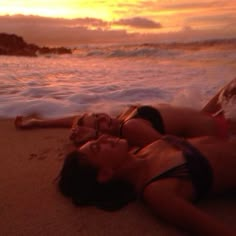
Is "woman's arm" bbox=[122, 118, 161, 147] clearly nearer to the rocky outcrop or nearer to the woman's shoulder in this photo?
the woman's shoulder

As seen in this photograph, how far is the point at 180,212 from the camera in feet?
6.82

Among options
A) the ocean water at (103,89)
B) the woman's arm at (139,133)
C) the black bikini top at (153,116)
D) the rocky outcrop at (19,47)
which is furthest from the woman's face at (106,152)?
the rocky outcrop at (19,47)

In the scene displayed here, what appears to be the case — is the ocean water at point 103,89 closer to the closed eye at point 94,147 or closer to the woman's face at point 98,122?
the woman's face at point 98,122

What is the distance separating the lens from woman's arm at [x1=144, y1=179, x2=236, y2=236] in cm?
198

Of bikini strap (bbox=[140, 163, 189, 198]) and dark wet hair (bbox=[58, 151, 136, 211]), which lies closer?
bikini strap (bbox=[140, 163, 189, 198])

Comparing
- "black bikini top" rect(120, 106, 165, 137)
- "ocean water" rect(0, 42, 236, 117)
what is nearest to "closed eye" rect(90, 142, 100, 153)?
"black bikini top" rect(120, 106, 165, 137)

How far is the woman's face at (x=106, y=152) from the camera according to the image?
8.17 feet

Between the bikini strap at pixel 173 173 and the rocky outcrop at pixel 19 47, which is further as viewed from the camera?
the rocky outcrop at pixel 19 47

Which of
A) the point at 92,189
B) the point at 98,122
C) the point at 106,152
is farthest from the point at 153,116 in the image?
the point at 92,189

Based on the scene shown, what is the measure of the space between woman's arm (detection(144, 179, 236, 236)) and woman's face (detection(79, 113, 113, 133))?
1.14 m

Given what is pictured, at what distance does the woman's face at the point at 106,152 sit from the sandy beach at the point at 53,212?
27cm

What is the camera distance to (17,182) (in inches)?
110

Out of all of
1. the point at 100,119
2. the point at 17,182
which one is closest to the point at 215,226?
the point at 17,182

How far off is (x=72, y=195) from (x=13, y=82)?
5.07 m
